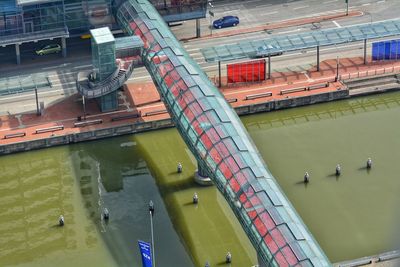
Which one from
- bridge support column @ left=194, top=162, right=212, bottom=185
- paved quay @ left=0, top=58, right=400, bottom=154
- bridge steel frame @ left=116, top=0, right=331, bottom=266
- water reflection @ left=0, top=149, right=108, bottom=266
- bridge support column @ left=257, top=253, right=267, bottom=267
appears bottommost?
water reflection @ left=0, top=149, right=108, bottom=266

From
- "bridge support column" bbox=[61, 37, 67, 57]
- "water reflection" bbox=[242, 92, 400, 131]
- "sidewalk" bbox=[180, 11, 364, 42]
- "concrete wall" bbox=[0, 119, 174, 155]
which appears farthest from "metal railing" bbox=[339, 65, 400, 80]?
"bridge support column" bbox=[61, 37, 67, 57]

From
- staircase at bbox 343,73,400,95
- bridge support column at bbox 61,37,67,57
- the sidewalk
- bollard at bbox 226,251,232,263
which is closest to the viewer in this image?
bollard at bbox 226,251,232,263

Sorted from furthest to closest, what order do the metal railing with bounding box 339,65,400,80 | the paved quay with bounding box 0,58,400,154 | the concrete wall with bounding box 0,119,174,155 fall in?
the metal railing with bounding box 339,65,400,80, the paved quay with bounding box 0,58,400,154, the concrete wall with bounding box 0,119,174,155

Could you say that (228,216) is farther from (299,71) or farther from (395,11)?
(395,11)

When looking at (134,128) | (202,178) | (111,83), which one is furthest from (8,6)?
(202,178)

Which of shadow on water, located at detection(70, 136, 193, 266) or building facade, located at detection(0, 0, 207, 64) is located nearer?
shadow on water, located at detection(70, 136, 193, 266)

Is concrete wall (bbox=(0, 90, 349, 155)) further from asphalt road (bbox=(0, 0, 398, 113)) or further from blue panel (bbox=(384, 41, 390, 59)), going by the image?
blue panel (bbox=(384, 41, 390, 59))

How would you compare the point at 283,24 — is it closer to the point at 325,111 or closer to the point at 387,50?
the point at 387,50

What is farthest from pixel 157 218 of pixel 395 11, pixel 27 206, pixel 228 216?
pixel 395 11
